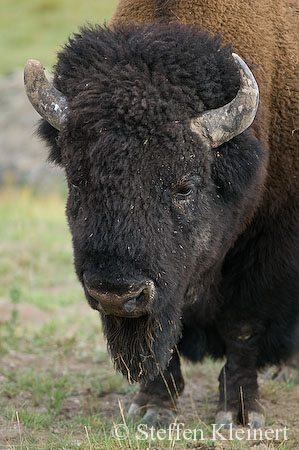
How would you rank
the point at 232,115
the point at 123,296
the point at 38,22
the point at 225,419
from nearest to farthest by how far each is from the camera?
the point at 123,296, the point at 232,115, the point at 225,419, the point at 38,22

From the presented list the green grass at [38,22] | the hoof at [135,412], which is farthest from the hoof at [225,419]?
the green grass at [38,22]

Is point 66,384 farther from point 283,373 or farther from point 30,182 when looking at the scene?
point 30,182

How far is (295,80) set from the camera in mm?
4930

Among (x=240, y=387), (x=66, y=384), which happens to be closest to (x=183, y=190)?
(x=240, y=387)

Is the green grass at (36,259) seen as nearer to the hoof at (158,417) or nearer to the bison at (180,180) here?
the hoof at (158,417)

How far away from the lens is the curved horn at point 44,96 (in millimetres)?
4328

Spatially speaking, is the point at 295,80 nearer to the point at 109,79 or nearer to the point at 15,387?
the point at 109,79

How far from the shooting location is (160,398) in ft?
17.6

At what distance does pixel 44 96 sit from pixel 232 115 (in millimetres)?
1100

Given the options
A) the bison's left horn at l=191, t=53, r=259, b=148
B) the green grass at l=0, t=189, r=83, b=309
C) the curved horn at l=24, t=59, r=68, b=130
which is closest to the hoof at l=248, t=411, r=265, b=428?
the bison's left horn at l=191, t=53, r=259, b=148

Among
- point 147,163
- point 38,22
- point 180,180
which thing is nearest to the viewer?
point 147,163

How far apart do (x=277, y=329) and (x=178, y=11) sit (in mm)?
2263

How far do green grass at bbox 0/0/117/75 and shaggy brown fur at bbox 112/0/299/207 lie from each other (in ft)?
76.6

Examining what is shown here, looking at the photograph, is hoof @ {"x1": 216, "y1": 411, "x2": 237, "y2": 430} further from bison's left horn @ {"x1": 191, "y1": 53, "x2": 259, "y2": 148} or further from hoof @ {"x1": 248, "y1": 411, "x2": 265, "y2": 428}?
bison's left horn @ {"x1": 191, "y1": 53, "x2": 259, "y2": 148}
